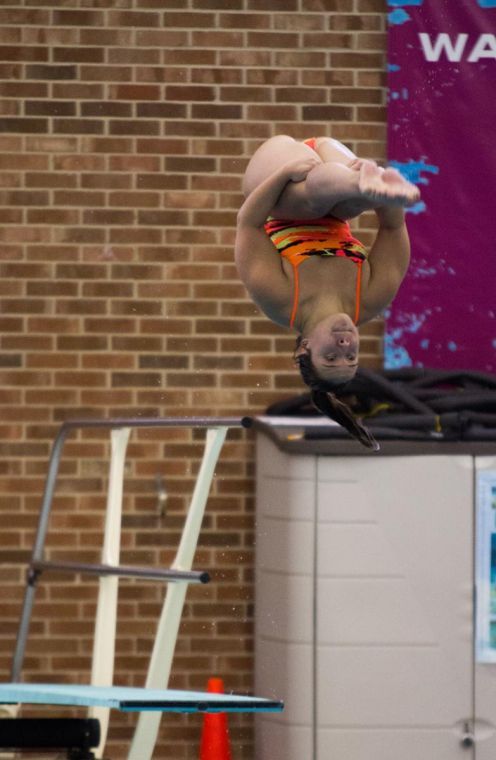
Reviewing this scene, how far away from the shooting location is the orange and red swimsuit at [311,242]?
326cm

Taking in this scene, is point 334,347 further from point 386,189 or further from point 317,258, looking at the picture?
point 386,189

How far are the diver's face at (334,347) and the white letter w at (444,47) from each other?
2.28 m

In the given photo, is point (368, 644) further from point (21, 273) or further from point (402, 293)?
point (21, 273)

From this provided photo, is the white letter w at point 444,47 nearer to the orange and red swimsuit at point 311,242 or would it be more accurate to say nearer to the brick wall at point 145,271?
the brick wall at point 145,271

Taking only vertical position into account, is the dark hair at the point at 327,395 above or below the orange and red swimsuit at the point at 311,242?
below

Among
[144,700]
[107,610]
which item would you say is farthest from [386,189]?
[107,610]

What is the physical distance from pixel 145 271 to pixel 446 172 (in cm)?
109

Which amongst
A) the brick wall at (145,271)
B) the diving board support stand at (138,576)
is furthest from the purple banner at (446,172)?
the diving board support stand at (138,576)

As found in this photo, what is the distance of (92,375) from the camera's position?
17.2 ft

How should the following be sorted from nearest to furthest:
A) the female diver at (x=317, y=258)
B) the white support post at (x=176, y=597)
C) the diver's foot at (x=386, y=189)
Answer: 1. the diver's foot at (x=386, y=189)
2. the female diver at (x=317, y=258)
3. the white support post at (x=176, y=597)

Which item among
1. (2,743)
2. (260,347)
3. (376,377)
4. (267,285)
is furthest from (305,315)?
(260,347)

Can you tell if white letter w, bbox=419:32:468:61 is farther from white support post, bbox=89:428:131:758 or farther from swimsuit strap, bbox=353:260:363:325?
swimsuit strap, bbox=353:260:363:325

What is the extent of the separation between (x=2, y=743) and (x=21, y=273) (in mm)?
2131

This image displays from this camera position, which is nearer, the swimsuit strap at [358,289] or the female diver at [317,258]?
the female diver at [317,258]
